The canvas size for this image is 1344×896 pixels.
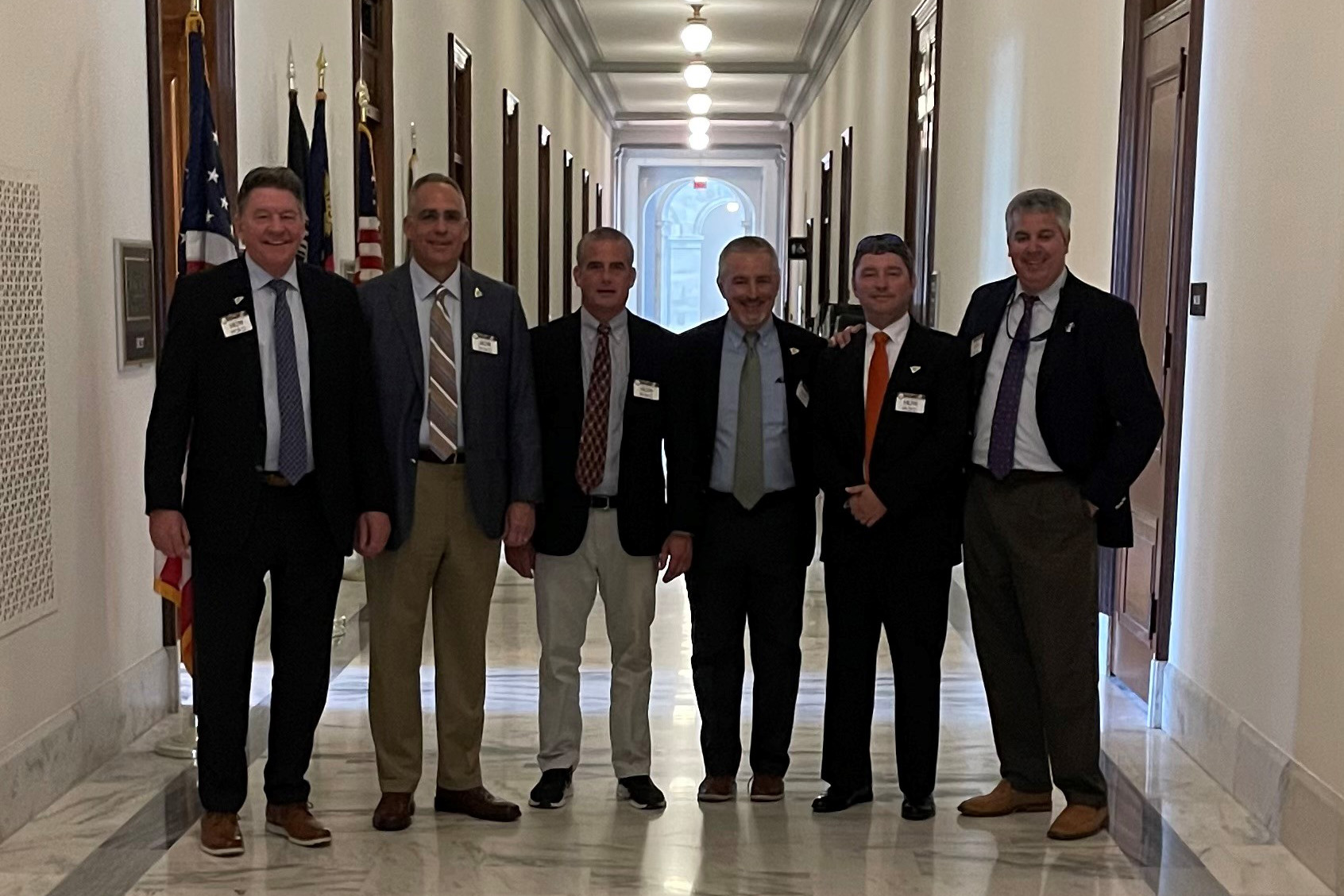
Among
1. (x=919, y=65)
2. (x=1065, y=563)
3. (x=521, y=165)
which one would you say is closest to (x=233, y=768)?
(x=1065, y=563)

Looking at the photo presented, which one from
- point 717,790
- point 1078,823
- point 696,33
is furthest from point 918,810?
point 696,33

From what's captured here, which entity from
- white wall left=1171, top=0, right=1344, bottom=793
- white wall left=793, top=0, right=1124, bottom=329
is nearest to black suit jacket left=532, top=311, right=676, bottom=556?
white wall left=1171, top=0, right=1344, bottom=793

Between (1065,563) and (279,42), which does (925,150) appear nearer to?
(279,42)

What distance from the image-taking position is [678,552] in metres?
4.29

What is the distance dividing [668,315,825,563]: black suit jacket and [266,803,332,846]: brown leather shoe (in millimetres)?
1296

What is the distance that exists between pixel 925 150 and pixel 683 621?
12.6 feet

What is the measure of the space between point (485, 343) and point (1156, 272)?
9.09 feet

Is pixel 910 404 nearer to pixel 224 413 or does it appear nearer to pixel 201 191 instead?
pixel 224 413

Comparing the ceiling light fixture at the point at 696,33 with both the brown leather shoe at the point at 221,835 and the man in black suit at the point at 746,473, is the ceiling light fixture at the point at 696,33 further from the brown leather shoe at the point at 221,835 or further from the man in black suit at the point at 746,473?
the brown leather shoe at the point at 221,835

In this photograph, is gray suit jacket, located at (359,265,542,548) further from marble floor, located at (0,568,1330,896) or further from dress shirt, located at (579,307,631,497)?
marble floor, located at (0,568,1330,896)

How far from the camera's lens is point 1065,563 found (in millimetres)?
4133

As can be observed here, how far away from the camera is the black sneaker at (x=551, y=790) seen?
4.41 m

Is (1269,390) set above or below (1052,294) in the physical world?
below

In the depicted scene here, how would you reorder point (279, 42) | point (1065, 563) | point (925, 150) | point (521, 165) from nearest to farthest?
point (1065, 563), point (279, 42), point (925, 150), point (521, 165)
